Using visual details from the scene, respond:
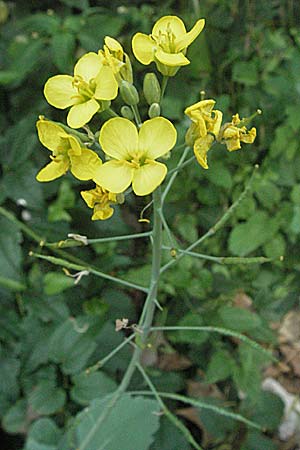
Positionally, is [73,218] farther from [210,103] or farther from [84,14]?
[210,103]

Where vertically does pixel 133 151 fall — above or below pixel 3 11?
above

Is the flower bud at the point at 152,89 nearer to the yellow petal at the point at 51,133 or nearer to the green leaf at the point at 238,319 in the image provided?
the yellow petal at the point at 51,133

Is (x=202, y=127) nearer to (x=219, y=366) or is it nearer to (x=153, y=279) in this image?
(x=153, y=279)

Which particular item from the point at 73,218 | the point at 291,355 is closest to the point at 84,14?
the point at 73,218

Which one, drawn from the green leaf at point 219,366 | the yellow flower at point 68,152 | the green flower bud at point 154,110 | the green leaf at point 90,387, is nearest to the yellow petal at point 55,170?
the yellow flower at point 68,152

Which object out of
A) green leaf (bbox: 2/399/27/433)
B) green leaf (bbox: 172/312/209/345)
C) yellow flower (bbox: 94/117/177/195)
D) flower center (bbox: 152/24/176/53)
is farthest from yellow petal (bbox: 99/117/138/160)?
green leaf (bbox: 2/399/27/433)

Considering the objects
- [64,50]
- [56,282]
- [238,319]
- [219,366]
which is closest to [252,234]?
[238,319]

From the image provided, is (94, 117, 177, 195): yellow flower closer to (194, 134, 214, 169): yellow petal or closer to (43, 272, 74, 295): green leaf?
(194, 134, 214, 169): yellow petal
